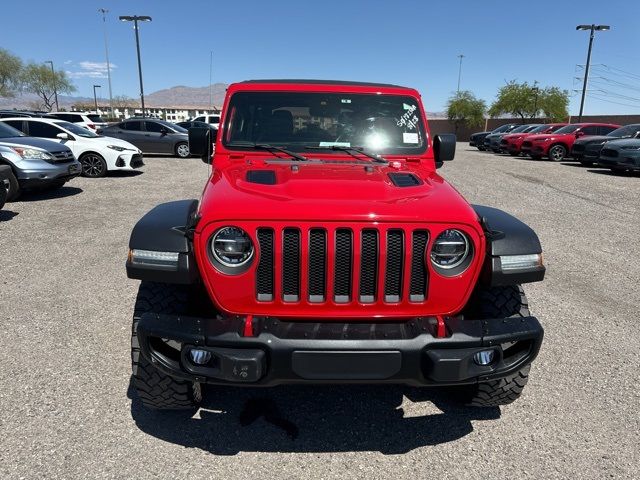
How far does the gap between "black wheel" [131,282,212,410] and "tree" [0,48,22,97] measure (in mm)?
77121

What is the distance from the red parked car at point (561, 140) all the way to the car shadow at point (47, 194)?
1725cm

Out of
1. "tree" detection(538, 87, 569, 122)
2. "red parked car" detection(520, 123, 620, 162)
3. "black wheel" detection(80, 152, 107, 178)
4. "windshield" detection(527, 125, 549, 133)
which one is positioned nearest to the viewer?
"black wheel" detection(80, 152, 107, 178)

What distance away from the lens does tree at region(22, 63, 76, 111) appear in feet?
228

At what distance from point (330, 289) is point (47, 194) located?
30.3 feet

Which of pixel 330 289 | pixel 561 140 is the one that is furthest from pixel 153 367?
pixel 561 140

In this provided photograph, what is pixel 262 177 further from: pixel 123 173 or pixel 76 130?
pixel 123 173

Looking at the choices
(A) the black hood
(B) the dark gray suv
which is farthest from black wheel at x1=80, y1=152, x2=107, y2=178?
(B) the dark gray suv

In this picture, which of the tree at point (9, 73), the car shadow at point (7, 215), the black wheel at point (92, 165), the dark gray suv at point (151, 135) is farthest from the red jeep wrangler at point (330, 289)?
the tree at point (9, 73)

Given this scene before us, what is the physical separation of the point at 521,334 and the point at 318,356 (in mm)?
956

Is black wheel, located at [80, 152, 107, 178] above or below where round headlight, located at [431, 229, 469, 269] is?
below

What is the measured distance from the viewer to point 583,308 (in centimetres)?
446

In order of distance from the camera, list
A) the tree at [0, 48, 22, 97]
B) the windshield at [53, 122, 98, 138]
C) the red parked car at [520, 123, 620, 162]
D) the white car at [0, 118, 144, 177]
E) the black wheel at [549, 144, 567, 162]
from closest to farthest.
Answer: the white car at [0, 118, 144, 177]
the windshield at [53, 122, 98, 138]
the red parked car at [520, 123, 620, 162]
the black wheel at [549, 144, 567, 162]
the tree at [0, 48, 22, 97]

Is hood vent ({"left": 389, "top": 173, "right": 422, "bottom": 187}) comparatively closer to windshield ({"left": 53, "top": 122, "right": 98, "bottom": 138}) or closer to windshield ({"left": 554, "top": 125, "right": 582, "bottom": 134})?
windshield ({"left": 53, "top": 122, "right": 98, "bottom": 138})

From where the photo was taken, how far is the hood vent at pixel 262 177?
102 inches
